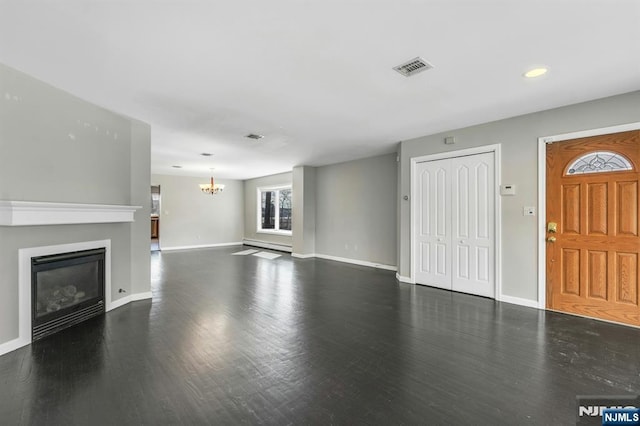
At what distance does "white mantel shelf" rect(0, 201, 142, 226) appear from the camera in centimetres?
249

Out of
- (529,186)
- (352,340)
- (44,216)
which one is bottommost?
(352,340)

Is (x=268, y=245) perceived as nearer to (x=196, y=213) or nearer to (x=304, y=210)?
(x=304, y=210)

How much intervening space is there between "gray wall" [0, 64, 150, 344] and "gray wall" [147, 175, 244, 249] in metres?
5.80

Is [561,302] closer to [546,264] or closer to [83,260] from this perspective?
[546,264]

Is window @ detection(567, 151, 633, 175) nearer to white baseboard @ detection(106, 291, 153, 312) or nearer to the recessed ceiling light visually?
the recessed ceiling light

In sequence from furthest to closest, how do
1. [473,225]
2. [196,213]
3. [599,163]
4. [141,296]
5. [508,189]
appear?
[196,213]
[473,225]
[141,296]
[508,189]
[599,163]

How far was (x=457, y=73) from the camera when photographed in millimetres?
2732

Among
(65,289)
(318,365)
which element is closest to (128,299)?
(65,289)

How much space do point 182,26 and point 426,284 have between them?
15.9ft

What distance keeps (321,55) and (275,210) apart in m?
8.03

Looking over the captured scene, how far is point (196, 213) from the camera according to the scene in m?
10.1

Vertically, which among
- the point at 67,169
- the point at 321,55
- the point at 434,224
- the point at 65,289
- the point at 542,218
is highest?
the point at 321,55

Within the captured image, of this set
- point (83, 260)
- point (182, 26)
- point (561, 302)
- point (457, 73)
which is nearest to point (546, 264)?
point (561, 302)

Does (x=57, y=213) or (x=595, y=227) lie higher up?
(x=57, y=213)
